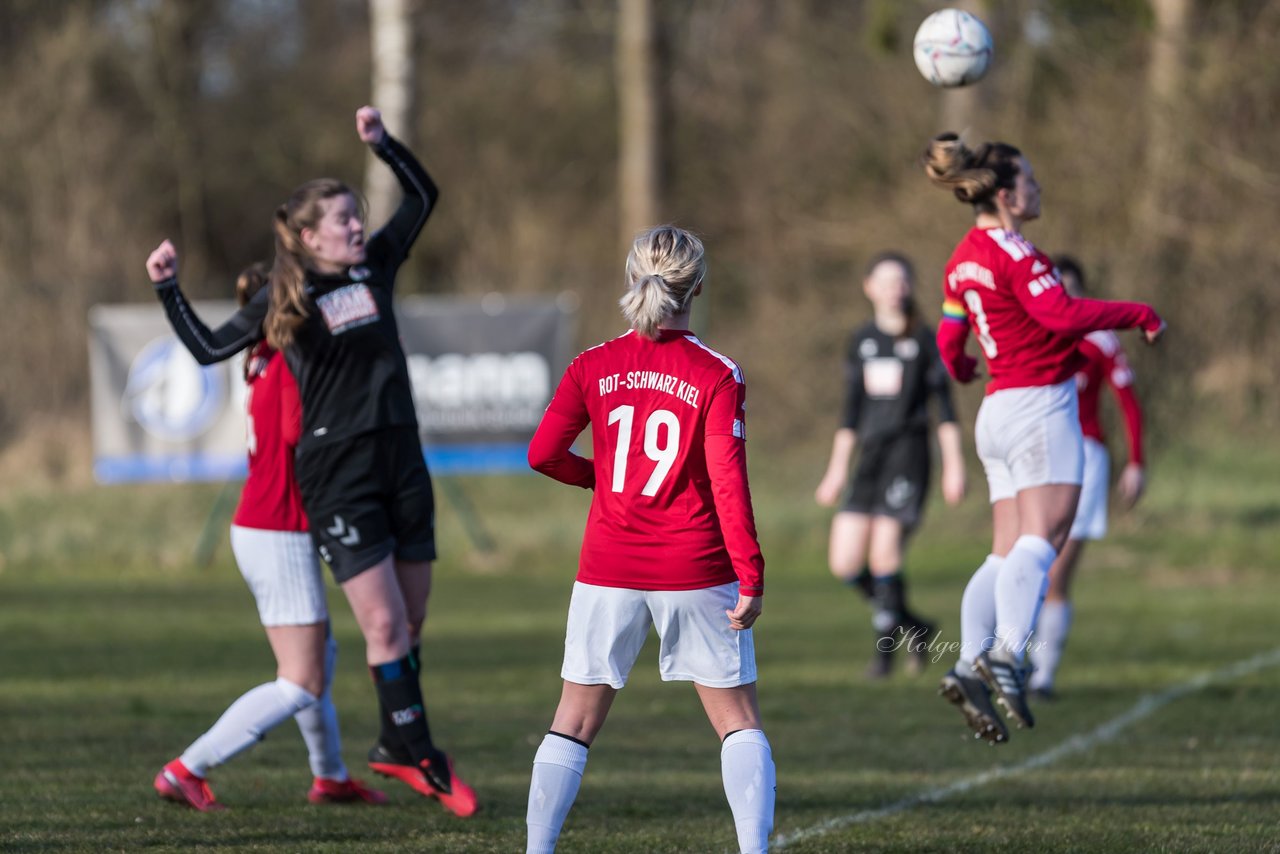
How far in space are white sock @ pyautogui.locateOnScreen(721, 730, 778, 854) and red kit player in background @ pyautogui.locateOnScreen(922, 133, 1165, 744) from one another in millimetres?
1517

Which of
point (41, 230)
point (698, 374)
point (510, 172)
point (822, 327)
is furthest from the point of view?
point (510, 172)

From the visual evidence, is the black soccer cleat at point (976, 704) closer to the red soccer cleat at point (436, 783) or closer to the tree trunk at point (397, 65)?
the red soccer cleat at point (436, 783)

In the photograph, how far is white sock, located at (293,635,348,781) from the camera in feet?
20.5

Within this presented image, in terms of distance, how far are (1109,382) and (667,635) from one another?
492 centimetres

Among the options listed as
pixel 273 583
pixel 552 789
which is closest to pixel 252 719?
pixel 273 583

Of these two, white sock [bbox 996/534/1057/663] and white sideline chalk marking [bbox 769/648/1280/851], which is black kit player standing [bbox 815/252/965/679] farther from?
white sock [bbox 996/534/1057/663]

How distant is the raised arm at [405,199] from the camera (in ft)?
20.6

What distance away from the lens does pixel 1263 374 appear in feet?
54.5

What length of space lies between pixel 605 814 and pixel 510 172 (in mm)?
21669

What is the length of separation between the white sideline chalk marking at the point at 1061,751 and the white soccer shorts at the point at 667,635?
114 centimetres

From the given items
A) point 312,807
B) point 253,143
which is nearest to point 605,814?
point 312,807

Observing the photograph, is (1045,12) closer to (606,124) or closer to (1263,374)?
(1263,374)

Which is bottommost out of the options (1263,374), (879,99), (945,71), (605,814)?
(605,814)

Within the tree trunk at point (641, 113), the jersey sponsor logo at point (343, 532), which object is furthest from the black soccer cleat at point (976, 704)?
the tree trunk at point (641, 113)
